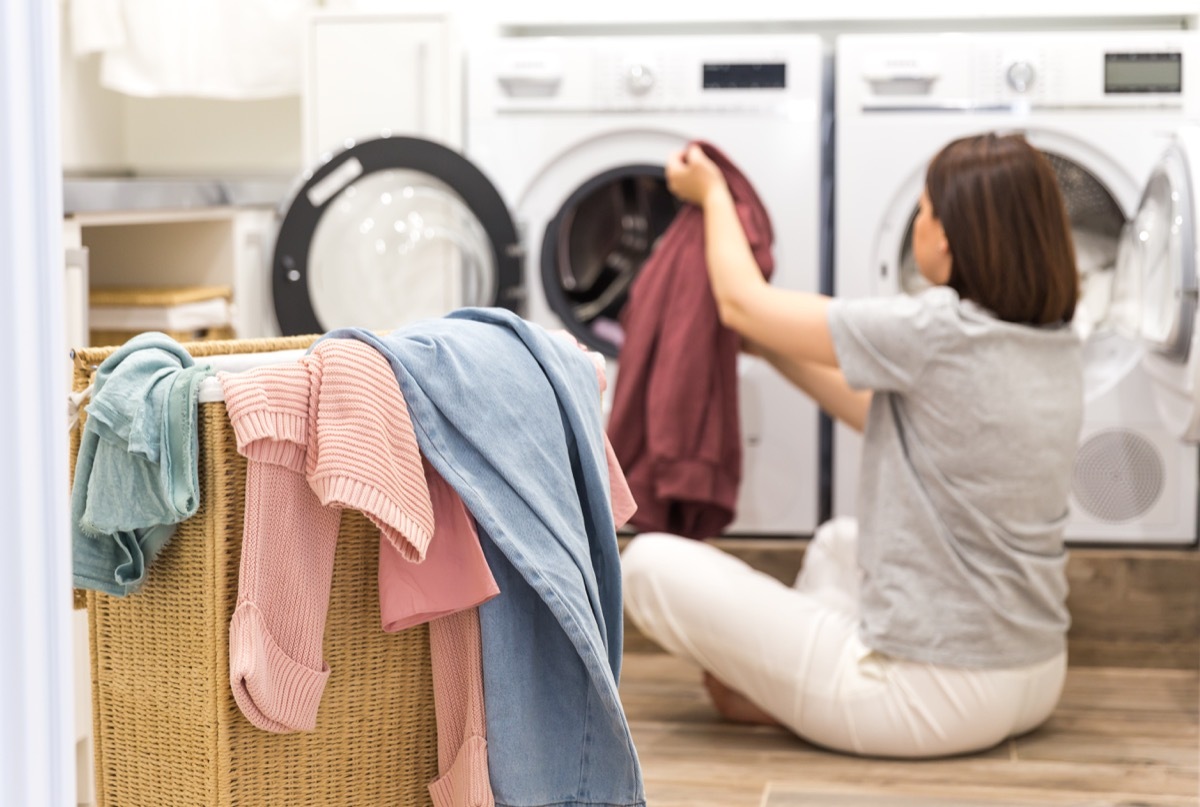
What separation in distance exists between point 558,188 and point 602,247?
17 centimetres

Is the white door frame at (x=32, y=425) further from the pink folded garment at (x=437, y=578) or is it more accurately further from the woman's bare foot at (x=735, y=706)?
the woman's bare foot at (x=735, y=706)

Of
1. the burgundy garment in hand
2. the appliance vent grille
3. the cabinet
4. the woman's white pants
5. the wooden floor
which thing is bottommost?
the wooden floor

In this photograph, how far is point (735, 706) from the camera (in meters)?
2.37

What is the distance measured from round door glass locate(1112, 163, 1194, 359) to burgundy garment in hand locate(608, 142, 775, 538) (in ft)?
2.16

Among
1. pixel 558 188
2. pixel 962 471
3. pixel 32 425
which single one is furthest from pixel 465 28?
pixel 32 425

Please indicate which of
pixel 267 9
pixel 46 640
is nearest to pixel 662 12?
pixel 267 9

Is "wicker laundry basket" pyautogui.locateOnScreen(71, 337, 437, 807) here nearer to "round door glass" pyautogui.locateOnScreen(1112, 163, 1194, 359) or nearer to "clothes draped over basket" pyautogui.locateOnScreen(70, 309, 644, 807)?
"clothes draped over basket" pyautogui.locateOnScreen(70, 309, 644, 807)

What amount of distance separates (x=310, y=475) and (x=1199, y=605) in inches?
80.1

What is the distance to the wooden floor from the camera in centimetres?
203

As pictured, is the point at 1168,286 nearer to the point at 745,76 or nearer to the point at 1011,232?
the point at 1011,232

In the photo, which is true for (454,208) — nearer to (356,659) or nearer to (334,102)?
(334,102)

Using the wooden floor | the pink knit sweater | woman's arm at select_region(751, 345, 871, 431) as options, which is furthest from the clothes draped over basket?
woman's arm at select_region(751, 345, 871, 431)

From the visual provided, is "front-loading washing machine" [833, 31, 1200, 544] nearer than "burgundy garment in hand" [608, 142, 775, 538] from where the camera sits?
No

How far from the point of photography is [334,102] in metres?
2.94
